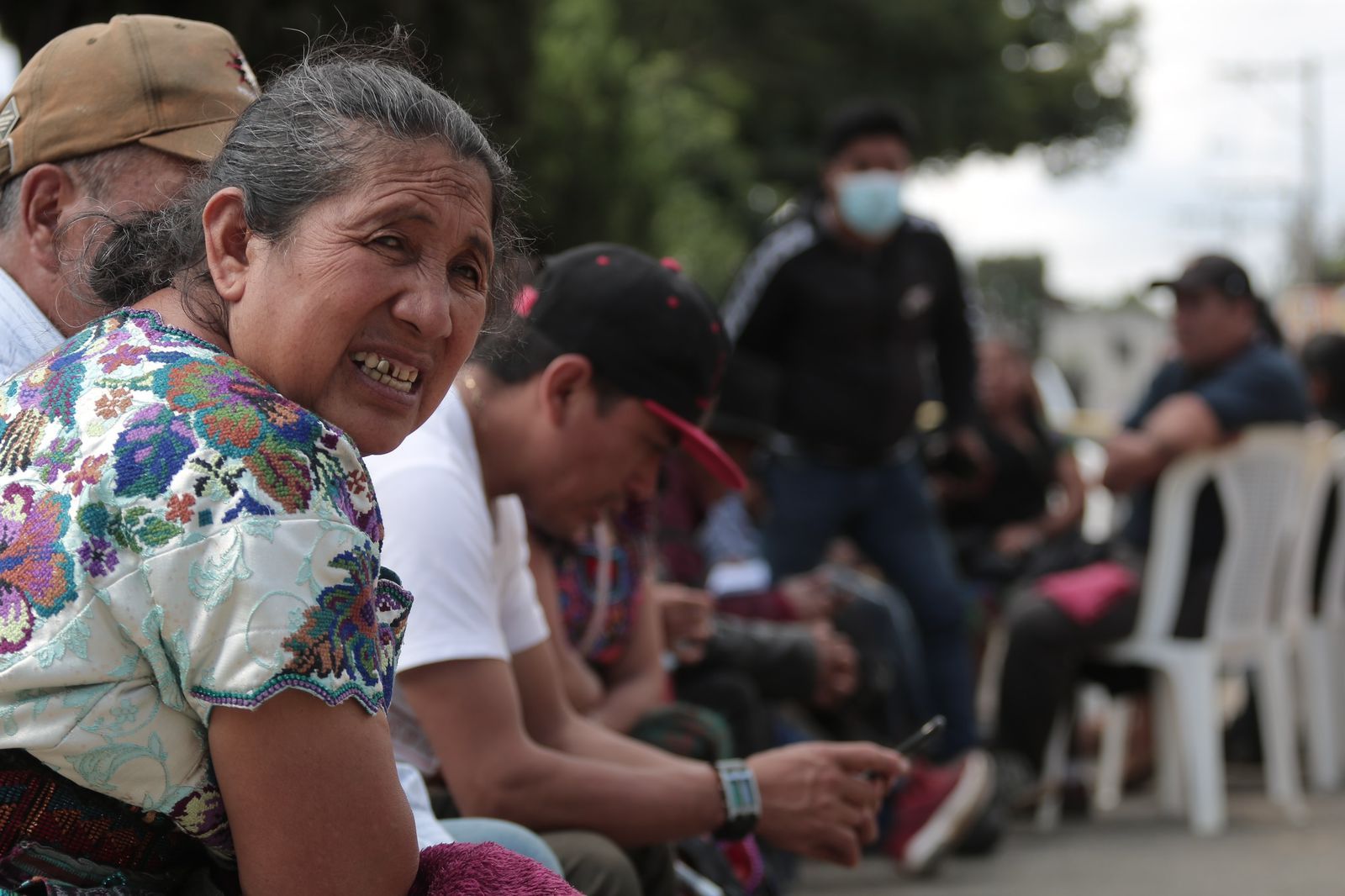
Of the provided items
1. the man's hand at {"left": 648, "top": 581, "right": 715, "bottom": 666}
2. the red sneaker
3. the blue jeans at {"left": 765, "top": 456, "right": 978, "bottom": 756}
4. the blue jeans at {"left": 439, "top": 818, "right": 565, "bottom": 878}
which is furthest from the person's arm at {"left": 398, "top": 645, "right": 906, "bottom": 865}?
the blue jeans at {"left": 765, "top": 456, "right": 978, "bottom": 756}

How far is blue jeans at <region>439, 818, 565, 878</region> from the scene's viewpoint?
1.91 m

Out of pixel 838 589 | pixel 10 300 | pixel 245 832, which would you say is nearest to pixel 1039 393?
pixel 838 589

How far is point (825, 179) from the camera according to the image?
5.34 m

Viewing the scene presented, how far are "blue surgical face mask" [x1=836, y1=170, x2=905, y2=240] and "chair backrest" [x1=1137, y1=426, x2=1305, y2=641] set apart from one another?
1311 millimetres

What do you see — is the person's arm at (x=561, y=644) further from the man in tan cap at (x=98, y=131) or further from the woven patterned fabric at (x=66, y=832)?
the woven patterned fabric at (x=66, y=832)

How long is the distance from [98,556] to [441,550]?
88cm

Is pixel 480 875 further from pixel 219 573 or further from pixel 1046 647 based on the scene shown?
pixel 1046 647

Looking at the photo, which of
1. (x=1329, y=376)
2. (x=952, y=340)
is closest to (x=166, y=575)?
(x=952, y=340)

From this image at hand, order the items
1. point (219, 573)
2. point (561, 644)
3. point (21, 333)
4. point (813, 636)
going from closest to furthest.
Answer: point (219, 573)
point (21, 333)
point (561, 644)
point (813, 636)

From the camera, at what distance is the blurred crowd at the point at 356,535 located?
1248 mm

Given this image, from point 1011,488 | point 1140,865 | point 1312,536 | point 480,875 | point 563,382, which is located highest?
point 563,382

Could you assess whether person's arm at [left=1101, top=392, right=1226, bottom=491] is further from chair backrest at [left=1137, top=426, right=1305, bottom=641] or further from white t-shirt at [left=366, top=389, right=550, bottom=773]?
white t-shirt at [left=366, top=389, right=550, bottom=773]

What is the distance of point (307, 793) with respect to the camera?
1.26m

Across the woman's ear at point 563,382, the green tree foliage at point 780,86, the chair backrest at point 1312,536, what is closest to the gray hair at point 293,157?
the woman's ear at point 563,382
